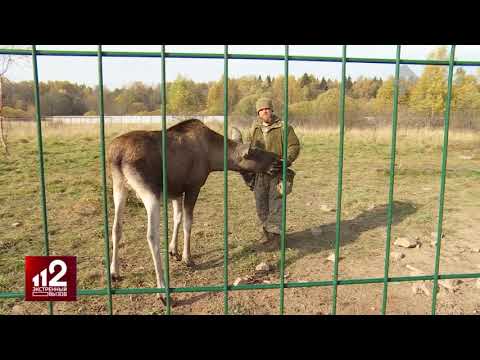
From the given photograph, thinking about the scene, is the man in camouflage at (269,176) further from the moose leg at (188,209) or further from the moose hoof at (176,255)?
the moose hoof at (176,255)

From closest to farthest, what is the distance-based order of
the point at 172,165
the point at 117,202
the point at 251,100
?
the point at 117,202
the point at 172,165
the point at 251,100

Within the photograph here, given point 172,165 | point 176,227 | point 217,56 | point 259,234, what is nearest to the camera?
point 217,56

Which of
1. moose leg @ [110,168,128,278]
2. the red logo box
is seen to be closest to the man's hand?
moose leg @ [110,168,128,278]

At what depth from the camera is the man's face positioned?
6.08 m

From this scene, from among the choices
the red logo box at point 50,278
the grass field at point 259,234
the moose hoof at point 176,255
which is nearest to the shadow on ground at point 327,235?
the grass field at point 259,234

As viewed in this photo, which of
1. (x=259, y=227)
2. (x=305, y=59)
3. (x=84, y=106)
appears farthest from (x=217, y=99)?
(x=305, y=59)

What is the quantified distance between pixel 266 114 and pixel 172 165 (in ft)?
6.24

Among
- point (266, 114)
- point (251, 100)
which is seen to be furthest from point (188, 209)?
point (251, 100)

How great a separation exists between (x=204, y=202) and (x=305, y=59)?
658 centimetres

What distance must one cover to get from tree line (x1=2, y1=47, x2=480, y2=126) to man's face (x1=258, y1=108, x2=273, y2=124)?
6690 millimetres

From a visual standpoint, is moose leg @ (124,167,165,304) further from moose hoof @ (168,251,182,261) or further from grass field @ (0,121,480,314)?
moose hoof @ (168,251,182,261)

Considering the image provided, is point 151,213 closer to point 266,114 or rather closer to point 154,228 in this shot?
point 154,228

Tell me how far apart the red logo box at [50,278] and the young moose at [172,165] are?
1.41 meters

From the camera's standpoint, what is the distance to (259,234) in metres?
7.03
